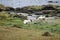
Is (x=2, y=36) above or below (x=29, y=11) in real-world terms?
above

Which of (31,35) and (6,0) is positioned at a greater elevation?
(31,35)

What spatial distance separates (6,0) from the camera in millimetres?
73062

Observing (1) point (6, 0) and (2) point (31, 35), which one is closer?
(2) point (31, 35)

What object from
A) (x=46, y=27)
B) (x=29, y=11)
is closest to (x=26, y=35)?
(x=46, y=27)

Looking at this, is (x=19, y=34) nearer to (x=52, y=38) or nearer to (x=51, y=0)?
(x=52, y=38)

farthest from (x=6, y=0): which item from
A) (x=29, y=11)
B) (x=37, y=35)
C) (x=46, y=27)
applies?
(x=37, y=35)

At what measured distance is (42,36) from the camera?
1941 cm

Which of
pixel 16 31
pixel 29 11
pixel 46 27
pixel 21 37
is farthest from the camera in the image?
pixel 29 11

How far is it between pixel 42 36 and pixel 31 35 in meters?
0.86

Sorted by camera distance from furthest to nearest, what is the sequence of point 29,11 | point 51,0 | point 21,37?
point 51,0
point 29,11
point 21,37

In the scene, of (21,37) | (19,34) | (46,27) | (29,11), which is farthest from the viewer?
(29,11)

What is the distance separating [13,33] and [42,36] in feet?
7.65

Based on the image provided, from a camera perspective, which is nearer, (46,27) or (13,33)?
(13,33)

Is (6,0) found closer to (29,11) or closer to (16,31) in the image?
(29,11)
